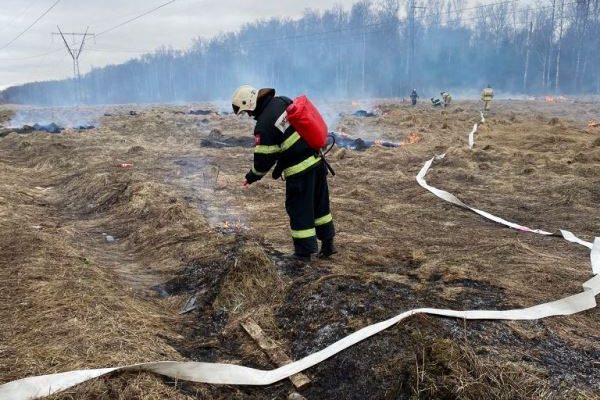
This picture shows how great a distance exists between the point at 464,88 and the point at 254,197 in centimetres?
5140

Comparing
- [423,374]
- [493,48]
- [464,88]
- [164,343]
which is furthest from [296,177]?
[493,48]

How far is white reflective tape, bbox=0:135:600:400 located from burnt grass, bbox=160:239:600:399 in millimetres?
54

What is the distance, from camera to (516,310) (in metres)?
3.76

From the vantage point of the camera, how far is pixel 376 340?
333 cm

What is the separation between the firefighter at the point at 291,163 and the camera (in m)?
4.82

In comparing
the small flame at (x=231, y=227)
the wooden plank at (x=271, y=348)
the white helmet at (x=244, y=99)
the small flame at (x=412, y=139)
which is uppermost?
the white helmet at (x=244, y=99)

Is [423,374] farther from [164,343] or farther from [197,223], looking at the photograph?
[197,223]

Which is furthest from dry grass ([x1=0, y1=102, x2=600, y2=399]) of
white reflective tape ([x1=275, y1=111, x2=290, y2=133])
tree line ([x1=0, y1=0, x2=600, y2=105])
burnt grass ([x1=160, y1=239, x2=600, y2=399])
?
tree line ([x1=0, y1=0, x2=600, y2=105])

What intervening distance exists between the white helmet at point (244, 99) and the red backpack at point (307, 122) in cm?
39

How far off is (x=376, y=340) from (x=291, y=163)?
2186mm

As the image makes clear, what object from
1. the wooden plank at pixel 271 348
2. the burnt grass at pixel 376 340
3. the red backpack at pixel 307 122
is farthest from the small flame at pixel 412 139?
the wooden plank at pixel 271 348

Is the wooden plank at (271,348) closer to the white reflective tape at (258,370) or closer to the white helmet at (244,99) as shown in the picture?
the white reflective tape at (258,370)

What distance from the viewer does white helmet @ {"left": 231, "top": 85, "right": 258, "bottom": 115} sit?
4812mm

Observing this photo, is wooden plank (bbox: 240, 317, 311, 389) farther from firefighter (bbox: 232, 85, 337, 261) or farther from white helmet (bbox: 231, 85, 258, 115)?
white helmet (bbox: 231, 85, 258, 115)
